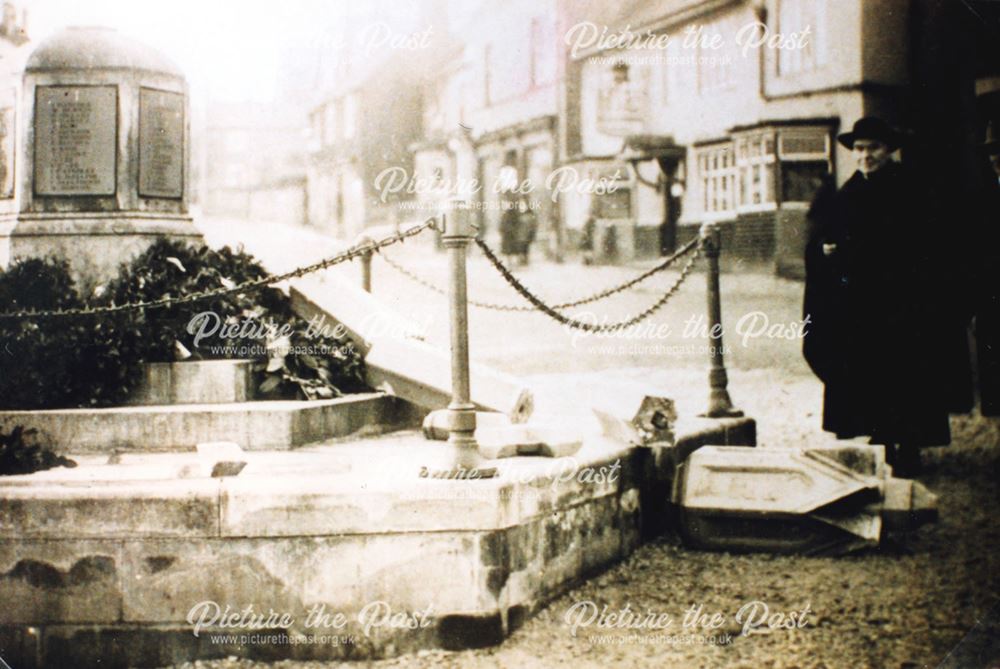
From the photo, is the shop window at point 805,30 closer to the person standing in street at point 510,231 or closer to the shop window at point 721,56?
the shop window at point 721,56

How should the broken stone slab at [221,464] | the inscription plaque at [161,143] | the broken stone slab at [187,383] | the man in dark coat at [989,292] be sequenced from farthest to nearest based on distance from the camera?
the inscription plaque at [161,143], the broken stone slab at [187,383], the man in dark coat at [989,292], the broken stone slab at [221,464]

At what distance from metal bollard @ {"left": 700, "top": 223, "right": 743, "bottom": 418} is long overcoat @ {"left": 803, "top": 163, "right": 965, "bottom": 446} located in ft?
2.25

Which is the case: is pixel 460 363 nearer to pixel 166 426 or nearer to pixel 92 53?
pixel 166 426

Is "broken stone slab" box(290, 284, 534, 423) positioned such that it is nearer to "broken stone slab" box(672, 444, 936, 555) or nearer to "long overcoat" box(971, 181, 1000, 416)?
"broken stone slab" box(672, 444, 936, 555)

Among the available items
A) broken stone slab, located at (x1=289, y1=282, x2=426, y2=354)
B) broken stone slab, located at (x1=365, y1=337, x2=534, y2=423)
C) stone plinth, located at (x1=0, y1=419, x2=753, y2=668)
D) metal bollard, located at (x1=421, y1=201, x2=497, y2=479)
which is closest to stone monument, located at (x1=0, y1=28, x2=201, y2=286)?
broken stone slab, located at (x1=289, y1=282, x2=426, y2=354)

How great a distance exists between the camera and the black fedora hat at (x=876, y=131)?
448 cm

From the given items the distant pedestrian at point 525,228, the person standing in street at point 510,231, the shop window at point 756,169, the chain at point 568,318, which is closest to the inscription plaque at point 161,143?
the person standing in street at point 510,231

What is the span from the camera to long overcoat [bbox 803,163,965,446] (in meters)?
4.56

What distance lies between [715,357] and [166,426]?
130 inches

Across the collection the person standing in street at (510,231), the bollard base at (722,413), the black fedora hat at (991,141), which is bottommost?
the bollard base at (722,413)

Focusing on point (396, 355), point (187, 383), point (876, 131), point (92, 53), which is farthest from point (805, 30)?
point (92, 53)

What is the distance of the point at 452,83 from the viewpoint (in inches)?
228

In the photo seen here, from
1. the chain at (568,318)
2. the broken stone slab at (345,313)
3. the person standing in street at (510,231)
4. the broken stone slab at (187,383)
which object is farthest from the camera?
the broken stone slab at (345,313)

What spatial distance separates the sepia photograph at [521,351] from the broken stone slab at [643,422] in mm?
23
